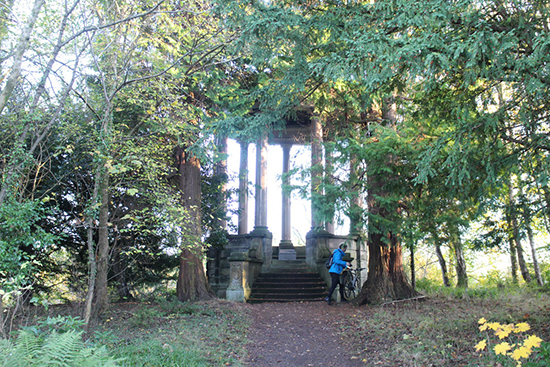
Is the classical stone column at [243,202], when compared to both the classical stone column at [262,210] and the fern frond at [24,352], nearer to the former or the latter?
the classical stone column at [262,210]

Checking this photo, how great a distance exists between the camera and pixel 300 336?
7.69m

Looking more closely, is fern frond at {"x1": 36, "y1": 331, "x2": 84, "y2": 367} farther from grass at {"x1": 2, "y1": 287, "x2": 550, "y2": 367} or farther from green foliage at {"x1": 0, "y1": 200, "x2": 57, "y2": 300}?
green foliage at {"x1": 0, "y1": 200, "x2": 57, "y2": 300}

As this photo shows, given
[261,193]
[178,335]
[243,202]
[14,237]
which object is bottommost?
[178,335]

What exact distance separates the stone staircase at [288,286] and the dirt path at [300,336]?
113cm

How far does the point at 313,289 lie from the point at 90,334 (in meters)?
6.94

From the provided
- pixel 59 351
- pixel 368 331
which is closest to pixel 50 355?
pixel 59 351

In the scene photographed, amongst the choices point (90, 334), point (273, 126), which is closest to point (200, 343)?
point (90, 334)

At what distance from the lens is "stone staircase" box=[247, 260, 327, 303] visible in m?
11.8

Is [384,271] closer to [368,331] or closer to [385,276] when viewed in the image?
[385,276]

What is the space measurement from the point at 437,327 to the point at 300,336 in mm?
2490

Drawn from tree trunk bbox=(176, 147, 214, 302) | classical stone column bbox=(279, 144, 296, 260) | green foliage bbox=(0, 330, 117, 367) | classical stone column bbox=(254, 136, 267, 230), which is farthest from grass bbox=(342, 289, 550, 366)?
classical stone column bbox=(279, 144, 296, 260)

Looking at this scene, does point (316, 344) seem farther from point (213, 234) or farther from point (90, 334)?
point (213, 234)

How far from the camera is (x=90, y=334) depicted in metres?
6.93

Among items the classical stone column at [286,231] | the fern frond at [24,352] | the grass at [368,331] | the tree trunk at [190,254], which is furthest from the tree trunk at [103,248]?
the classical stone column at [286,231]
